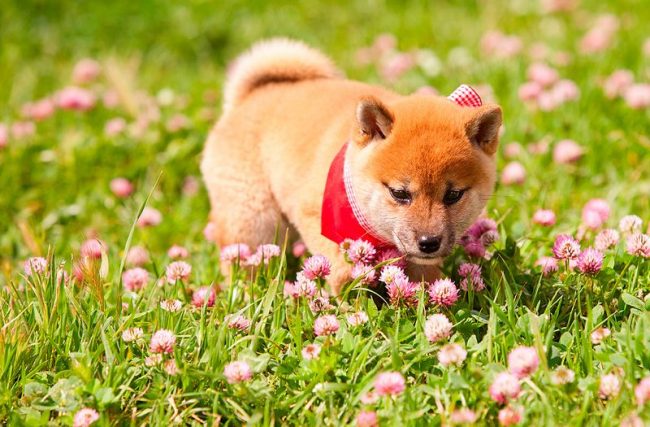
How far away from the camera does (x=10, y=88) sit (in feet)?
23.6

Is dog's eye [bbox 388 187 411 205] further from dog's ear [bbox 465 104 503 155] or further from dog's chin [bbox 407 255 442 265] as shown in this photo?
dog's ear [bbox 465 104 503 155]

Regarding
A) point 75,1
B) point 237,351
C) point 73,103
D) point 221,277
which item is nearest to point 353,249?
point 237,351

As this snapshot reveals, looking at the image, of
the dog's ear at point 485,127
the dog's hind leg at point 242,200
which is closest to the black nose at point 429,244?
the dog's ear at point 485,127

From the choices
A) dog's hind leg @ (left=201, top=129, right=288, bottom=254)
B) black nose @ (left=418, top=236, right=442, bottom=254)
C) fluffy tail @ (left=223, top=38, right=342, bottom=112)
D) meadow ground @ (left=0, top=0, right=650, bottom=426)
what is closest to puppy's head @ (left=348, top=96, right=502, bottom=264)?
black nose @ (left=418, top=236, right=442, bottom=254)

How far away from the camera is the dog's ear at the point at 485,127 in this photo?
358cm

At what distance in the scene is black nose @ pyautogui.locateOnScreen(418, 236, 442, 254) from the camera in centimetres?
344

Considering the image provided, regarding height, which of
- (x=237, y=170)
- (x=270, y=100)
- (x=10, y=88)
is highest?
(x=270, y=100)

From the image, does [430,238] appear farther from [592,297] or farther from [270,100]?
[270,100]

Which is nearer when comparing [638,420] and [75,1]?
[638,420]

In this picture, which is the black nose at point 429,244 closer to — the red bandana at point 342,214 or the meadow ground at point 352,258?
the meadow ground at point 352,258

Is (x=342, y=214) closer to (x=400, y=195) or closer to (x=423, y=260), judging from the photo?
(x=400, y=195)

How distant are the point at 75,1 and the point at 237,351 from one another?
6490mm

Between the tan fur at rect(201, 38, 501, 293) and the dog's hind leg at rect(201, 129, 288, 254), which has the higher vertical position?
the tan fur at rect(201, 38, 501, 293)

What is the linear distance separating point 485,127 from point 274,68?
1.66 m
